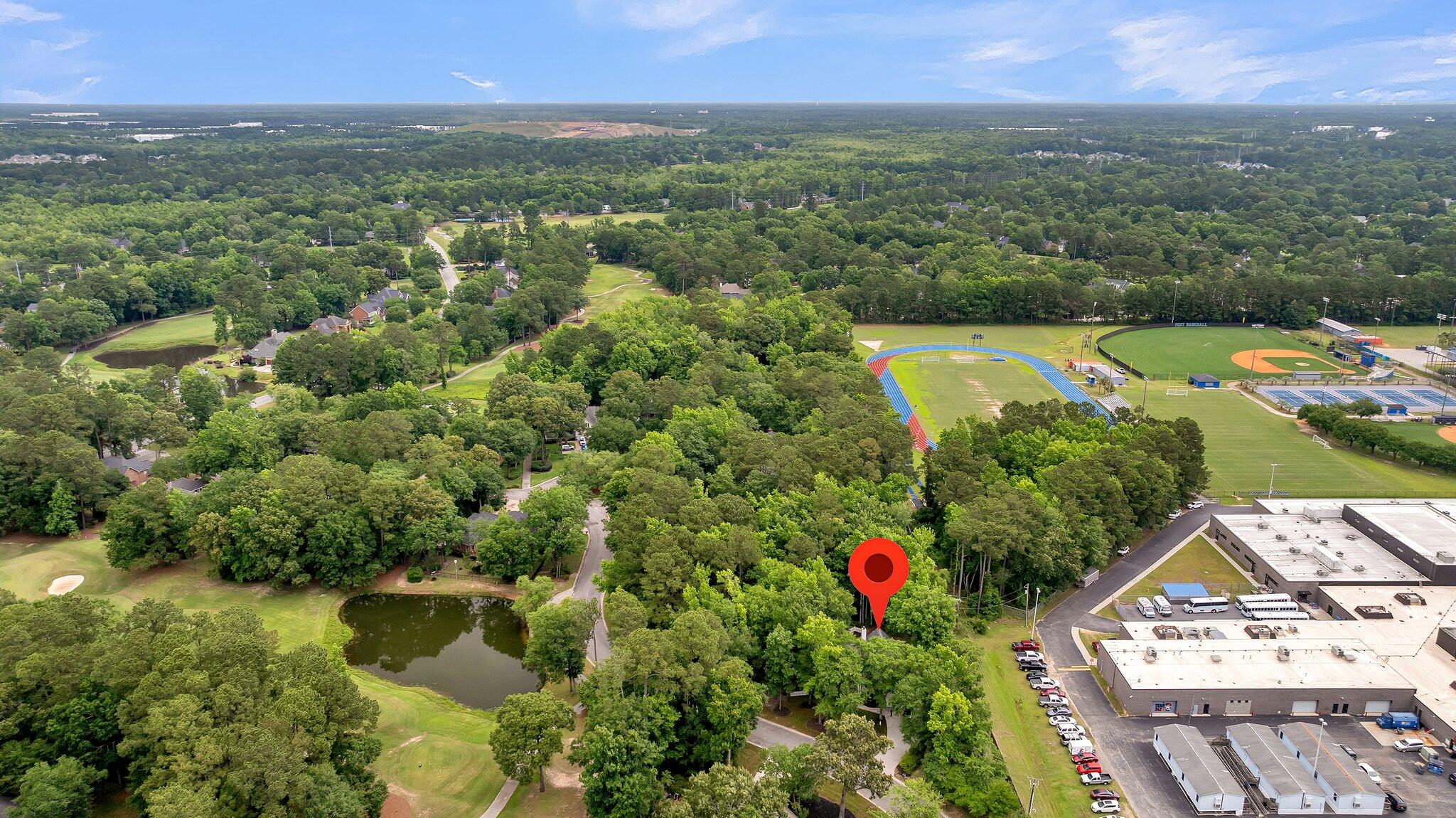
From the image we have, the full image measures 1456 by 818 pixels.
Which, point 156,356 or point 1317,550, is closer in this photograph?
point 1317,550

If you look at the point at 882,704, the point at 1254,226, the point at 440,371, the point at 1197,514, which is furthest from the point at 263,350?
the point at 1254,226

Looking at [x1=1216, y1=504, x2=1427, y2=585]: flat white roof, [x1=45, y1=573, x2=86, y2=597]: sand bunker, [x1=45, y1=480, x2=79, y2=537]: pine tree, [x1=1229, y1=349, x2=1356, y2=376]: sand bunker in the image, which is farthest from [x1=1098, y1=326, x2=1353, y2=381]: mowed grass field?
[x1=45, y1=480, x2=79, y2=537]: pine tree

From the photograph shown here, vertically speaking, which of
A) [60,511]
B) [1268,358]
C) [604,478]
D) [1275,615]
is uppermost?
[604,478]

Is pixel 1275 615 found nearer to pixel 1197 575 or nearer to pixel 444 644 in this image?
pixel 1197 575

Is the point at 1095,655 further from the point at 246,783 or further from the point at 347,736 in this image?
the point at 246,783

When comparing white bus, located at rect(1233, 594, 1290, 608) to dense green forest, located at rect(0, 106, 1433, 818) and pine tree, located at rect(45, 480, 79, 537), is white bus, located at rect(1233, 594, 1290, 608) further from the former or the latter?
pine tree, located at rect(45, 480, 79, 537)

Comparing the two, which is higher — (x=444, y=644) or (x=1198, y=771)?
(x=1198, y=771)

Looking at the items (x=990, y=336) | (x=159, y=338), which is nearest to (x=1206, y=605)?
(x=990, y=336)
